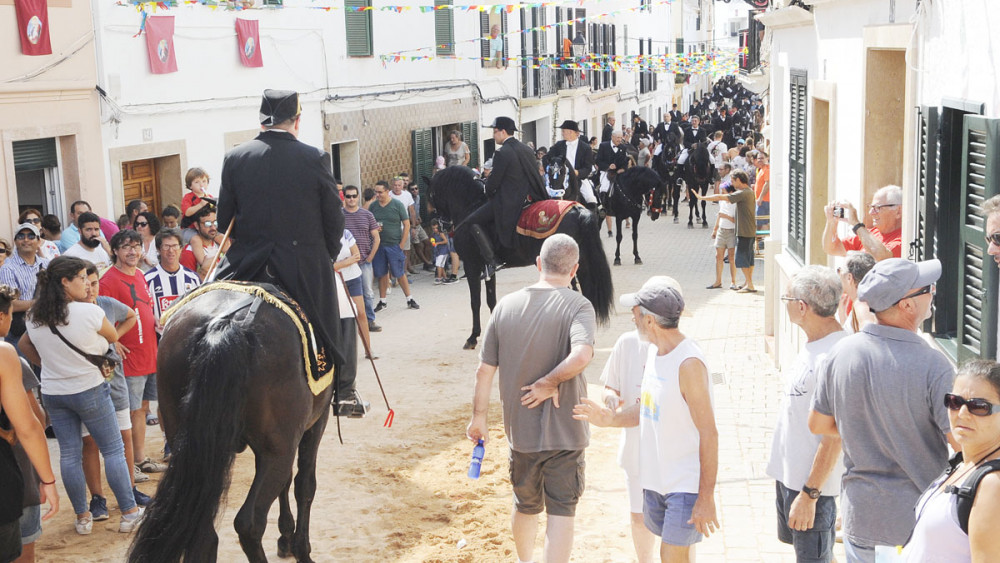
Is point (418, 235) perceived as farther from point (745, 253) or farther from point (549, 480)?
point (549, 480)

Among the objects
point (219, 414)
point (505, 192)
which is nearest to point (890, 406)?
point (219, 414)

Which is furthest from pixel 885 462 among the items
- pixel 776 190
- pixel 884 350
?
pixel 776 190

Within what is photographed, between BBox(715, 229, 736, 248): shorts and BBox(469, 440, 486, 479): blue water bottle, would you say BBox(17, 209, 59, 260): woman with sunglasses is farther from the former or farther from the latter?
BBox(715, 229, 736, 248): shorts

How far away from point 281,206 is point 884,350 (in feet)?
11.3

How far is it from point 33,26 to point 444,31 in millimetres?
12082

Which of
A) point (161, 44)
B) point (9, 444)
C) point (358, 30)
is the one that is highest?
point (358, 30)

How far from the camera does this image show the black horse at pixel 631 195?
19766 millimetres

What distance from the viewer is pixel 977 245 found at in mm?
5105

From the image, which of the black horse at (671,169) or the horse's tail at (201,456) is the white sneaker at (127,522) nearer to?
the horse's tail at (201,456)

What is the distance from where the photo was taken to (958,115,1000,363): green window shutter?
4871mm

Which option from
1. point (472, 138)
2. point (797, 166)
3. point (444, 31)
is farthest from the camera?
point (472, 138)

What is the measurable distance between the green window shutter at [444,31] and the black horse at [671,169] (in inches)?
223

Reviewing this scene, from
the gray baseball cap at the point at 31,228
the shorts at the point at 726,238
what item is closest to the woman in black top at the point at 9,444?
the gray baseball cap at the point at 31,228

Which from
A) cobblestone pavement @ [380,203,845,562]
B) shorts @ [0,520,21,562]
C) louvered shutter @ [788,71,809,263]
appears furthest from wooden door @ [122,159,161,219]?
shorts @ [0,520,21,562]
